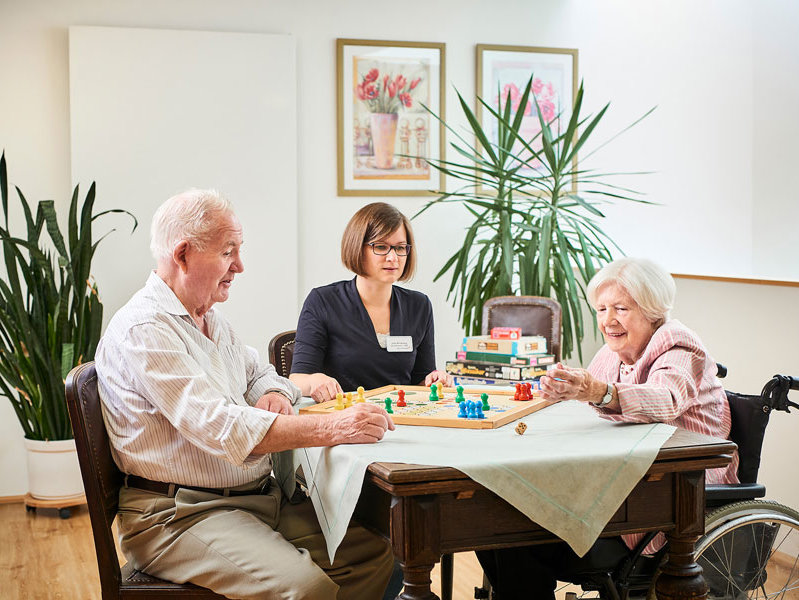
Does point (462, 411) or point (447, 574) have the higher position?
point (462, 411)

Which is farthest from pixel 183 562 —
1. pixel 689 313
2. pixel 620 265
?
pixel 689 313

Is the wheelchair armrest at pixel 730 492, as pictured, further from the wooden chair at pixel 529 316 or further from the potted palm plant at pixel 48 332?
the potted palm plant at pixel 48 332

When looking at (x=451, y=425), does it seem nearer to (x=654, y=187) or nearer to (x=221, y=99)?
(x=221, y=99)

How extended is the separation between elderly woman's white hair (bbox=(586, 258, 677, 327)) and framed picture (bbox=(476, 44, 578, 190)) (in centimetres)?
286

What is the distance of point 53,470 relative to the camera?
4.54 meters

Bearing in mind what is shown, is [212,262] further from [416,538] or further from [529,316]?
[529,316]

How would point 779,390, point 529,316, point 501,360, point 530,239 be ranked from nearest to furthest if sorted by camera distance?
point 779,390 < point 501,360 < point 529,316 < point 530,239

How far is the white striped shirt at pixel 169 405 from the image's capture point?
1994 mm

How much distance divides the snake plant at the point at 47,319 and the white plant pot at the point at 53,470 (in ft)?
0.20

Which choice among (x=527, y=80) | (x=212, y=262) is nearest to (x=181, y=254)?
(x=212, y=262)

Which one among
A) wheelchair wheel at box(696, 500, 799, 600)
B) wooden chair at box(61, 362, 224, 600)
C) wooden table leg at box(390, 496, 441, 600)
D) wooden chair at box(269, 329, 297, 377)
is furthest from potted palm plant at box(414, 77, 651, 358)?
wooden table leg at box(390, 496, 441, 600)

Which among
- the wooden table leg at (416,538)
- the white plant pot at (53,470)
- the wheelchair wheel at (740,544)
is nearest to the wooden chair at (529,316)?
the wheelchair wheel at (740,544)

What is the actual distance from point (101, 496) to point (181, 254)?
615 mm

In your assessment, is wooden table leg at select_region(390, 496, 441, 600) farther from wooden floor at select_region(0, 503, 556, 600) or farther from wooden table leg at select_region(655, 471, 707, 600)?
wooden floor at select_region(0, 503, 556, 600)
